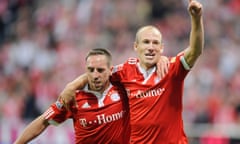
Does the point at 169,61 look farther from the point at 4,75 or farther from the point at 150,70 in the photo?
the point at 4,75

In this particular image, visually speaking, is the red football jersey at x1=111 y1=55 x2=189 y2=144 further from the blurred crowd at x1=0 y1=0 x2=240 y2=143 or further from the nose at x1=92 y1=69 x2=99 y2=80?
the blurred crowd at x1=0 y1=0 x2=240 y2=143

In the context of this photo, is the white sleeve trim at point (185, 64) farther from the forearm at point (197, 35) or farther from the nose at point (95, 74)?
the nose at point (95, 74)

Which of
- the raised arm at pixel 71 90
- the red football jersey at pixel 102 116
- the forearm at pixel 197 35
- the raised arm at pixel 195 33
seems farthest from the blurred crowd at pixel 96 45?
the forearm at pixel 197 35

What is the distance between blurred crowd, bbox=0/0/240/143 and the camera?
44.6 feet

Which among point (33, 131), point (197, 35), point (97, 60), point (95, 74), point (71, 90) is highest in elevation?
point (197, 35)

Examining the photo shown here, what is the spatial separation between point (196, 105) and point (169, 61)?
4850 millimetres

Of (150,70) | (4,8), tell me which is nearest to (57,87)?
(4,8)

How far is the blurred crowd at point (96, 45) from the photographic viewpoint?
1359 centimetres

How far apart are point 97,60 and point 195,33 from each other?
4.11 feet

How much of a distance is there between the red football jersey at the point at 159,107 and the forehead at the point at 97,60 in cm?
47

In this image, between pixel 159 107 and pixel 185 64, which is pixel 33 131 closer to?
pixel 159 107

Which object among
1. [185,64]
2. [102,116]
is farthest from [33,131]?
[185,64]

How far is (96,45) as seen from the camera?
16.3 m

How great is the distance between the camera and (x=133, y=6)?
659 inches
